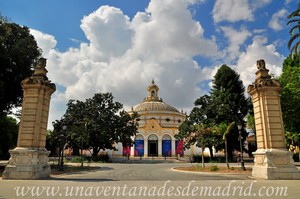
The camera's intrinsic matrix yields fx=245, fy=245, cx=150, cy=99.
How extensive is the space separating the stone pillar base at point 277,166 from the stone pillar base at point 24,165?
12713 mm

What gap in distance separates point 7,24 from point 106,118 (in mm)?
21037

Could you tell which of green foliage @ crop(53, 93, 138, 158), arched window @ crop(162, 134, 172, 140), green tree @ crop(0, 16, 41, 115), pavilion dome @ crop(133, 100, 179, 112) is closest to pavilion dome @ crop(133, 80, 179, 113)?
pavilion dome @ crop(133, 100, 179, 112)

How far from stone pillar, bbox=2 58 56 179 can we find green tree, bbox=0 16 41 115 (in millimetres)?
6404

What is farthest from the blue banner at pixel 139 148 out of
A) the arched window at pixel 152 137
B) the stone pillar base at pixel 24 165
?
the stone pillar base at pixel 24 165

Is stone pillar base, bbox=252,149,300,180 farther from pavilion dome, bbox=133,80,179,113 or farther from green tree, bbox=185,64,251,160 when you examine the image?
pavilion dome, bbox=133,80,179,113

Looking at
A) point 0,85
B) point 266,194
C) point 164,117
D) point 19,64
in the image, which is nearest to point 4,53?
point 19,64

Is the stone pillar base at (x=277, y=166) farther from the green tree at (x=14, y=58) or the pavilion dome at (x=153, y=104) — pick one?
the pavilion dome at (x=153, y=104)

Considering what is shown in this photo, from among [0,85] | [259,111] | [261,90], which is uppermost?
[0,85]

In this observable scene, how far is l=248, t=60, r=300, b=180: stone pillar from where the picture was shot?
1370 centimetres

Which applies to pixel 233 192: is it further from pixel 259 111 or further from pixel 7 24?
pixel 7 24

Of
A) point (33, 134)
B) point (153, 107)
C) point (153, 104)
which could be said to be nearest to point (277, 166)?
point (33, 134)

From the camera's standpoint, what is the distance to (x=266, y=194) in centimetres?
893

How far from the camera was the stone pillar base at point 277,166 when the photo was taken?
1359cm

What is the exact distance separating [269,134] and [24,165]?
1398 cm
